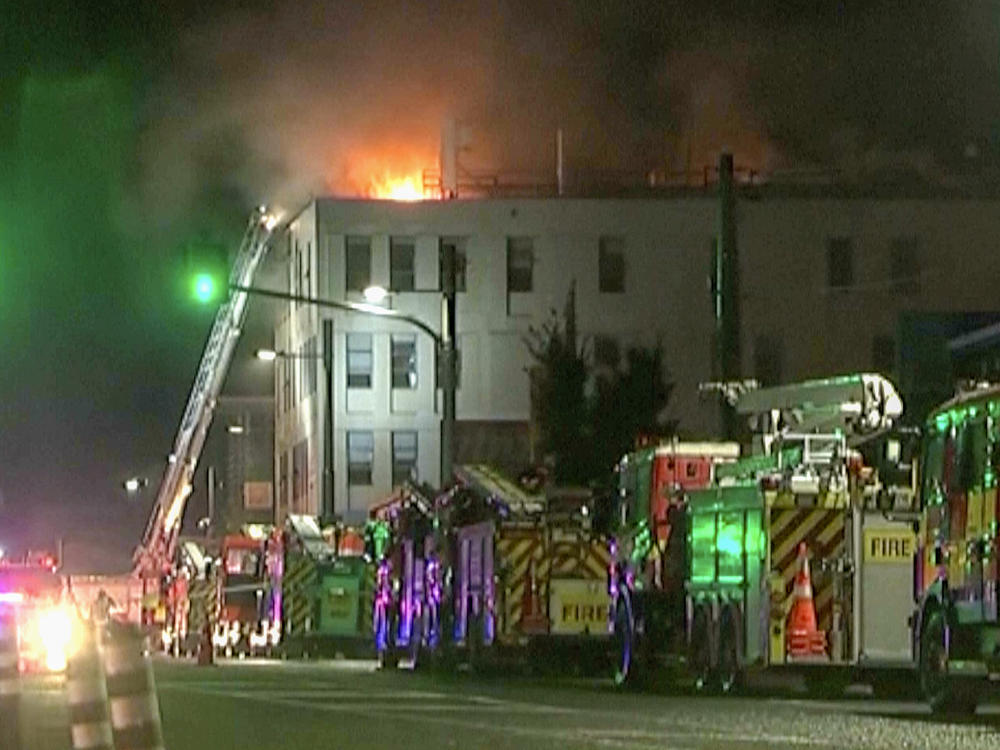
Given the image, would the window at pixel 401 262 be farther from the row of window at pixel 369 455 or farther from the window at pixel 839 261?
the window at pixel 839 261

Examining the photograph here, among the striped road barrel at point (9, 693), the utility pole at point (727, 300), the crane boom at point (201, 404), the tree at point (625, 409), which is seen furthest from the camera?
the crane boom at point (201, 404)

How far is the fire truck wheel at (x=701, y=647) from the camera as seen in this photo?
28578mm

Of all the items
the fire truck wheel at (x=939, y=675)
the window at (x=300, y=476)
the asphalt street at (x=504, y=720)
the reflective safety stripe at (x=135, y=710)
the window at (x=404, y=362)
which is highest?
the window at (x=404, y=362)

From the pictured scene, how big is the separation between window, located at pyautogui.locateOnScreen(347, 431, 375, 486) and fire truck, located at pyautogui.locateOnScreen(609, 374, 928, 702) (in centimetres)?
4571

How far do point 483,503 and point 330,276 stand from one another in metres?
39.2

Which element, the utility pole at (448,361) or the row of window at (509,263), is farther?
the row of window at (509,263)

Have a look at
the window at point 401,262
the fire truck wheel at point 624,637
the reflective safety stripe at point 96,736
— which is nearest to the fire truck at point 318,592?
the fire truck wheel at point 624,637

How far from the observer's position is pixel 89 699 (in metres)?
9.23

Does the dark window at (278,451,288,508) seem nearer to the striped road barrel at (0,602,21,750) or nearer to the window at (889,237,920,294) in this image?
the window at (889,237,920,294)

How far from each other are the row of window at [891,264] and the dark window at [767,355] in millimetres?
2315

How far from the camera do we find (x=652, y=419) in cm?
6275

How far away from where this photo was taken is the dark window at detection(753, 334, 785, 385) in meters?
76.6

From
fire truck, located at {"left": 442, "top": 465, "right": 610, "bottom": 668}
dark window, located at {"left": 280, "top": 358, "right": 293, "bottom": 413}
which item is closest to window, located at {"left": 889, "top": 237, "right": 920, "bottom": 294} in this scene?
dark window, located at {"left": 280, "top": 358, "right": 293, "bottom": 413}

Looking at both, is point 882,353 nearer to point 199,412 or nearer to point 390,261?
point 390,261
